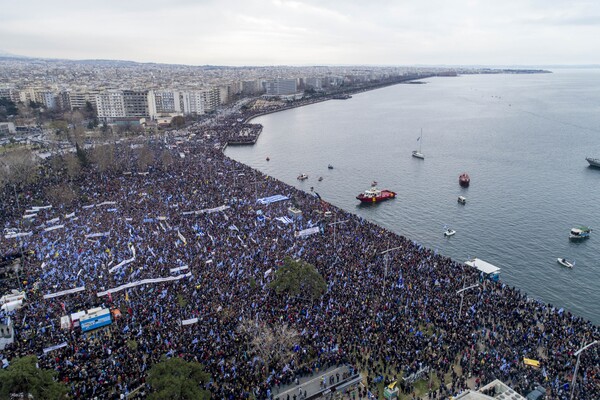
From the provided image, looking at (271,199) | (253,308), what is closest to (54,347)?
(253,308)

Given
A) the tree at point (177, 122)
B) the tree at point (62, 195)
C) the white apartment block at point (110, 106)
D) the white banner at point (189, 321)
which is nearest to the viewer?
the white banner at point (189, 321)

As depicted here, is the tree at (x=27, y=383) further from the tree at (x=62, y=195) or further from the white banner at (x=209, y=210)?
the tree at (x=62, y=195)

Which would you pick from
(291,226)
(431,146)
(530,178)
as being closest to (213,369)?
(291,226)

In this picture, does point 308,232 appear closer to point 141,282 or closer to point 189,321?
point 141,282

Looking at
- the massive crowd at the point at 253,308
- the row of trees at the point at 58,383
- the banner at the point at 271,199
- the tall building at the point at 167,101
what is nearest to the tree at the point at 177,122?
the tall building at the point at 167,101

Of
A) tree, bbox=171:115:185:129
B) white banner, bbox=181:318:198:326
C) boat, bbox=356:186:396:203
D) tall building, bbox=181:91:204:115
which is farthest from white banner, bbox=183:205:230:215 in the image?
tall building, bbox=181:91:204:115

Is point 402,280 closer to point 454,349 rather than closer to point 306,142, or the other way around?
point 454,349
